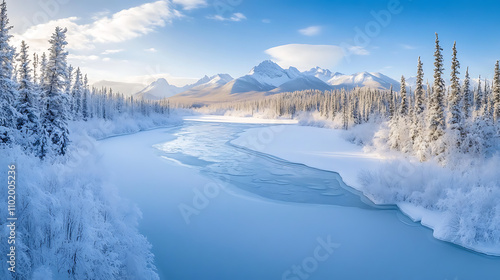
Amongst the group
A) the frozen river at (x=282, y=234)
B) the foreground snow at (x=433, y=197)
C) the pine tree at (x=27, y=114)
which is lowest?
the frozen river at (x=282, y=234)

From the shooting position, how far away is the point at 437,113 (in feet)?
Answer: 54.0

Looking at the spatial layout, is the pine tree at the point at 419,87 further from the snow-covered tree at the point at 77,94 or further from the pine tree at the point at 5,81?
the snow-covered tree at the point at 77,94

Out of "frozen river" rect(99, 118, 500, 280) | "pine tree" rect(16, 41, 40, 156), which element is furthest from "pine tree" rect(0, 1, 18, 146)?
"frozen river" rect(99, 118, 500, 280)

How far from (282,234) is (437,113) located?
48.1ft

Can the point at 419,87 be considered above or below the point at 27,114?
above

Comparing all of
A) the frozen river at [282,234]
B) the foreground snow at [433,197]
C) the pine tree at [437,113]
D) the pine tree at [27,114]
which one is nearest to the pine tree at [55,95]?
the pine tree at [27,114]

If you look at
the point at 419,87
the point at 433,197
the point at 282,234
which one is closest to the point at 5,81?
the point at 282,234

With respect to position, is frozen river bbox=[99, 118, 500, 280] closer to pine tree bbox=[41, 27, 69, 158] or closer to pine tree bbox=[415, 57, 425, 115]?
pine tree bbox=[41, 27, 69, 158]

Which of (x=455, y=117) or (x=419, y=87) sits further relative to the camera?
(x=419, y=87)

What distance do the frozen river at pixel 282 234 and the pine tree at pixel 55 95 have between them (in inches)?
164

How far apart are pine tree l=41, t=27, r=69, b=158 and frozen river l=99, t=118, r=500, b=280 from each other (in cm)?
417

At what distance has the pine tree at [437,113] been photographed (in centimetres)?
1573

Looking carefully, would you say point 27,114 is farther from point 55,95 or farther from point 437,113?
point 437,113

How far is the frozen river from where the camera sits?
19.8ft
